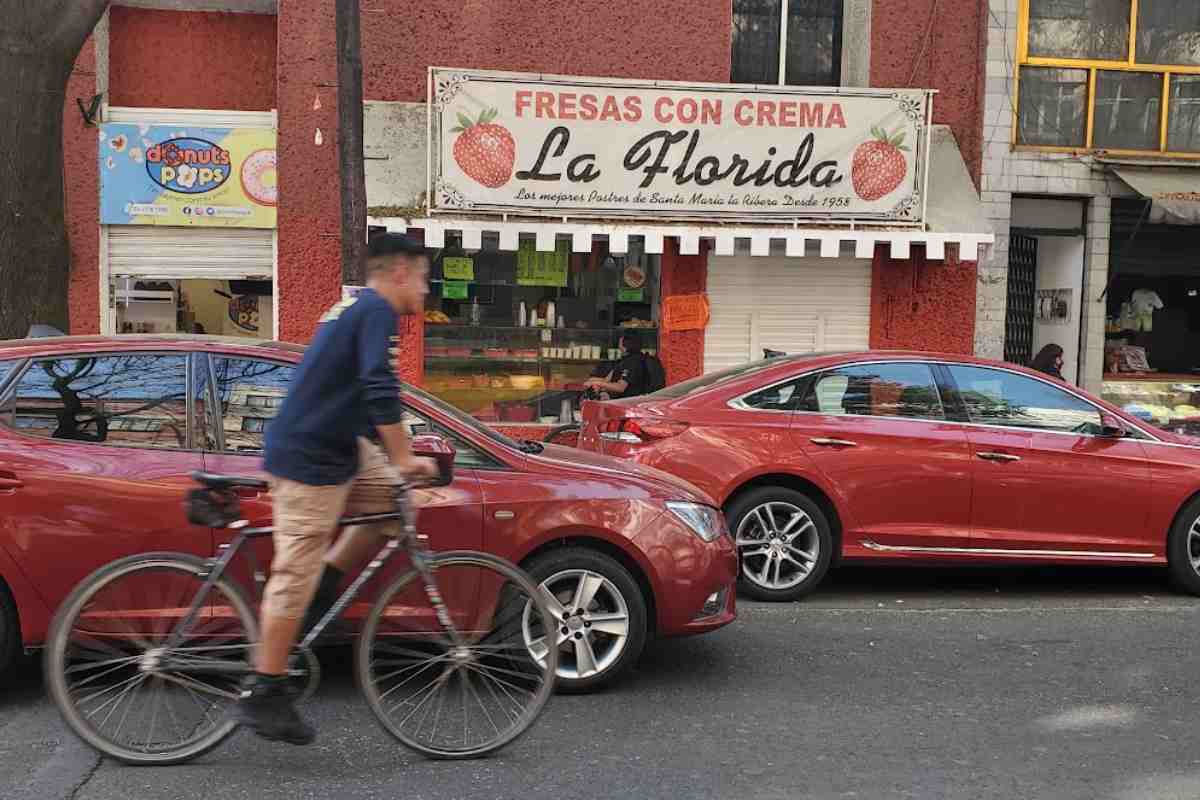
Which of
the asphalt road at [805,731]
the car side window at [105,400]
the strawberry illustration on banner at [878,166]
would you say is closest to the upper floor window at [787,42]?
the strawberry illustration on banner at [878,166]

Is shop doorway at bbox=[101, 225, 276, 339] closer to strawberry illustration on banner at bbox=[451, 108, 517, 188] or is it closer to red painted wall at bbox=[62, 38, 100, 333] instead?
red painted wall at bbox=[62, 38, 100, 333]

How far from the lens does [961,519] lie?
707 cm

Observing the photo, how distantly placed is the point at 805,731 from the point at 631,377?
281 inches

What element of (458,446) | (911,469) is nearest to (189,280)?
(458,446)

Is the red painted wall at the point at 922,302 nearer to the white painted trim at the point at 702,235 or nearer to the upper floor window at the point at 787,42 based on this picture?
the white painted trim at the point at 702,235

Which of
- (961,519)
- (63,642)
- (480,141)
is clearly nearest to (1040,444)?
(961,519)

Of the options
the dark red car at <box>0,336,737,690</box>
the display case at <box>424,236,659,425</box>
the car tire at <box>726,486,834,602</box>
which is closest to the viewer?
the dark red car at <box>0,336,737,690</box>

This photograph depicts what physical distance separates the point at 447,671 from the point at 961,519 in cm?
403

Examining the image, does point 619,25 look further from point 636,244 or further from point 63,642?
point 63,642

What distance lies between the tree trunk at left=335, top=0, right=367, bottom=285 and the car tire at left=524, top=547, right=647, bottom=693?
480 cm

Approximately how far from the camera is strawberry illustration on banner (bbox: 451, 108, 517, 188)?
11.5 meters

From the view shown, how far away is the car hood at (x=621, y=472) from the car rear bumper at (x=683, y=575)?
0.48ft

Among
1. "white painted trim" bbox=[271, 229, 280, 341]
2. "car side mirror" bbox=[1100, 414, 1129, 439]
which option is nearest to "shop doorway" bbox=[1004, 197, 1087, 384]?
"car side mirror" bbox=[1100, 414, 1129, 439]

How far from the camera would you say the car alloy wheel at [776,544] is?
7.06 m
